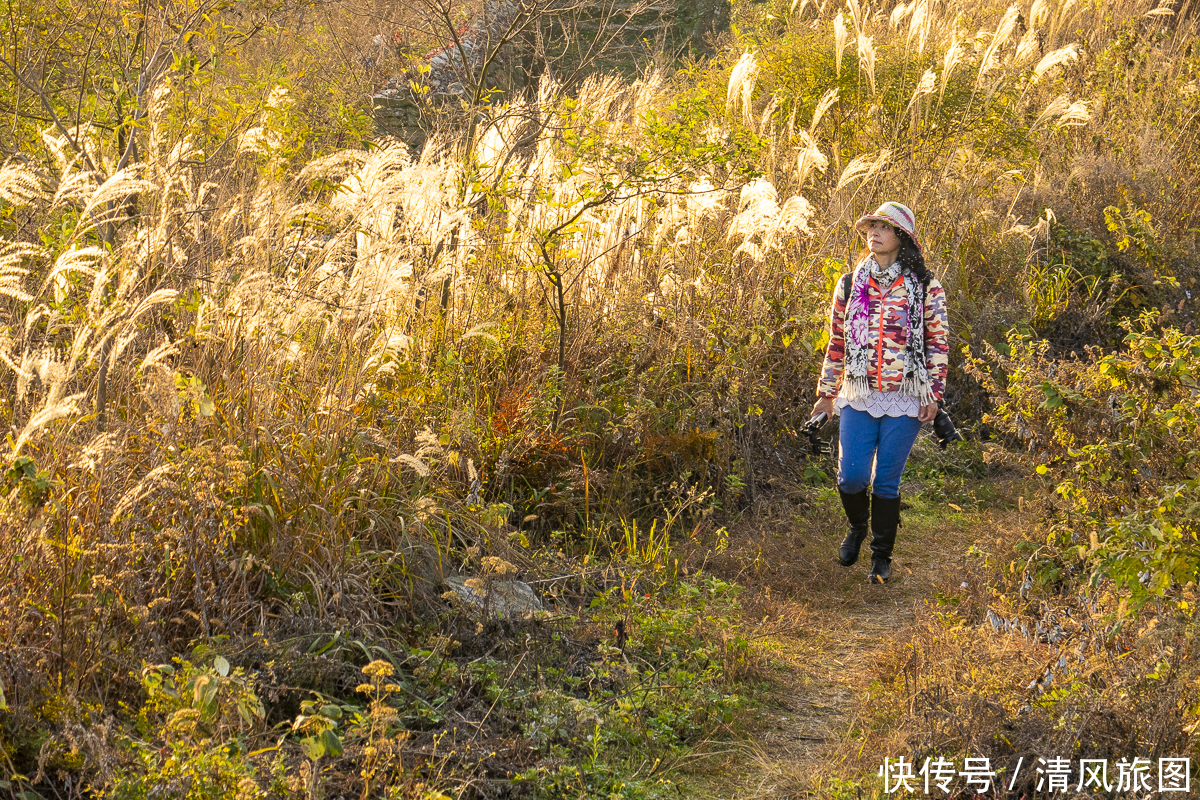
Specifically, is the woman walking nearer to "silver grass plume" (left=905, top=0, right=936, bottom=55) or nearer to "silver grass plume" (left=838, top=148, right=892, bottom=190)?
"silver grass plume" (left=838, top=148, right=892, bottom=190)

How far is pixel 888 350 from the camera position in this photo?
4953mm

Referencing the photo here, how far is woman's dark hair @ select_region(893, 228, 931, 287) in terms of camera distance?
16.3 feet

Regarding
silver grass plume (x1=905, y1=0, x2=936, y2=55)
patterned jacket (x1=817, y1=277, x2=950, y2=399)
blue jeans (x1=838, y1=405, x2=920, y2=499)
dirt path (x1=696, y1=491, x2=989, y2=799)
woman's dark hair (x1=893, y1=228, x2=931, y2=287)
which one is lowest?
dirt path (x1=696, y1=491, x2=989, y2=799)

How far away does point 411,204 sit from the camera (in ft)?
15.8

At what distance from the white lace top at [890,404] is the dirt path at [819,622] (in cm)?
88

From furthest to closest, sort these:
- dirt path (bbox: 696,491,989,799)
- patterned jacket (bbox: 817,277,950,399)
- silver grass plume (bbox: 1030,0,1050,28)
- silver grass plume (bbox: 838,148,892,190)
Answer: silver grass plume (bbox: 1030,0,1050,28) < silver grass plume (bbox: 838,148,892,190) < patterned jacket (bbox: 817,277,950,399) < dirt path (bbox: 696,491,989,799)

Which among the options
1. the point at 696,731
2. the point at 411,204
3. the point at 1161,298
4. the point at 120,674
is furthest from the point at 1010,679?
the point at 1161,298

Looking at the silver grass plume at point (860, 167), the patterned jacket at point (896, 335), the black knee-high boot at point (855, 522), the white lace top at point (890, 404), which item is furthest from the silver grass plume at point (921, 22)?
the black knee-high boot at point (855, 522)

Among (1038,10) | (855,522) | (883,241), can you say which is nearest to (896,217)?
(883,241)

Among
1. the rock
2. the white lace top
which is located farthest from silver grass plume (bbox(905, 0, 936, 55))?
the rock

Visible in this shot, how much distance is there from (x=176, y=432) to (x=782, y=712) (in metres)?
2.48

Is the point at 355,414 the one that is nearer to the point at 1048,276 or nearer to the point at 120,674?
the point at 120,674

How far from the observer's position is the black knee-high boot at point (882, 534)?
5199mm

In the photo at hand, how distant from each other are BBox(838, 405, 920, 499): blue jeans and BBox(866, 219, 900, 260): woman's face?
2.59 ft
